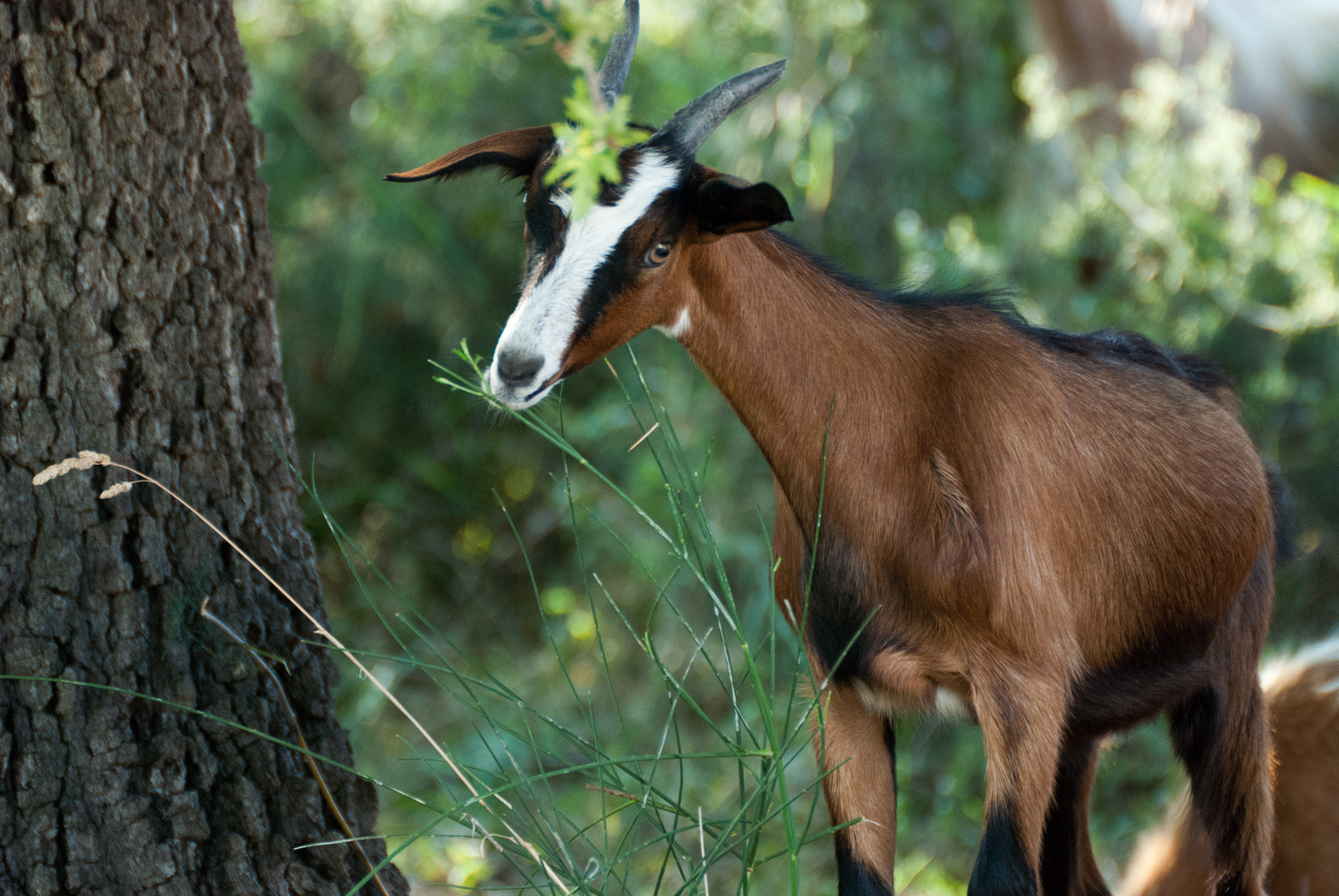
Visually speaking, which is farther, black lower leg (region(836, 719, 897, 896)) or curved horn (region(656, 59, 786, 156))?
black lower leg (region(836, 719, 897, 896))

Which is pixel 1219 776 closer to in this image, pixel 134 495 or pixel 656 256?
pixel 656 256

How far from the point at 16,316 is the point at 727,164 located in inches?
139

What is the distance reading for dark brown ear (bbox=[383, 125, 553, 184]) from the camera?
211 cm

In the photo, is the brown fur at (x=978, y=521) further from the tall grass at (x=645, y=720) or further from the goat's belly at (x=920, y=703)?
the tall grass at (x=645, y=720)

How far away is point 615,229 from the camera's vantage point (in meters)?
2.02

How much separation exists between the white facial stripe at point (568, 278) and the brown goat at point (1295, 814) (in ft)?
6.66

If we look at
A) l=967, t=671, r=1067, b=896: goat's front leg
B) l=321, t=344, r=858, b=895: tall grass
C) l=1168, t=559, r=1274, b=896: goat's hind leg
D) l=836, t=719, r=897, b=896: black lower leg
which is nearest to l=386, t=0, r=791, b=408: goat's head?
l=321, t=344, r=858, b=895: tall grass

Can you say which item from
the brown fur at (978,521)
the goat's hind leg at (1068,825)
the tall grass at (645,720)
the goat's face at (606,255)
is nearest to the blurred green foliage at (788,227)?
the tall grass at (645,720)

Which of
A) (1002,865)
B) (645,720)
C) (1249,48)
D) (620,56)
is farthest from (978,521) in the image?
(1249,48)

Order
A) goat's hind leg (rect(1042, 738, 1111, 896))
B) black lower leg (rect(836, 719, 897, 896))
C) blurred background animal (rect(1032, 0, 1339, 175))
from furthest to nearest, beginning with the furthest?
1. blurred background animal (rect(1032, 0, 1339, 175))
2. goat's hind leg (rect(1042, 738, 1111, 896))
3. black lower leg (rect(836, 719, 897, 896))

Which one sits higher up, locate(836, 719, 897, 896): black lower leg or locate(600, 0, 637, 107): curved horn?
locate(600, 0, 637, 107): curved horn

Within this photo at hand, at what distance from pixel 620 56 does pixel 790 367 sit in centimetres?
69

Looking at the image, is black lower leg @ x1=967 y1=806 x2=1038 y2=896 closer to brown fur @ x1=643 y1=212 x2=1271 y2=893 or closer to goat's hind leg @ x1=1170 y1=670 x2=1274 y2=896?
brown fur @ x1=643 y1=212 x2=1271 y2=893

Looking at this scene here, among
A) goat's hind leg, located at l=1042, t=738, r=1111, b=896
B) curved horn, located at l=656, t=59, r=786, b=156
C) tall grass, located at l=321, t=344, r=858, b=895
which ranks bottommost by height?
tall grass, located at l=321, t=344, r=858, b=895
